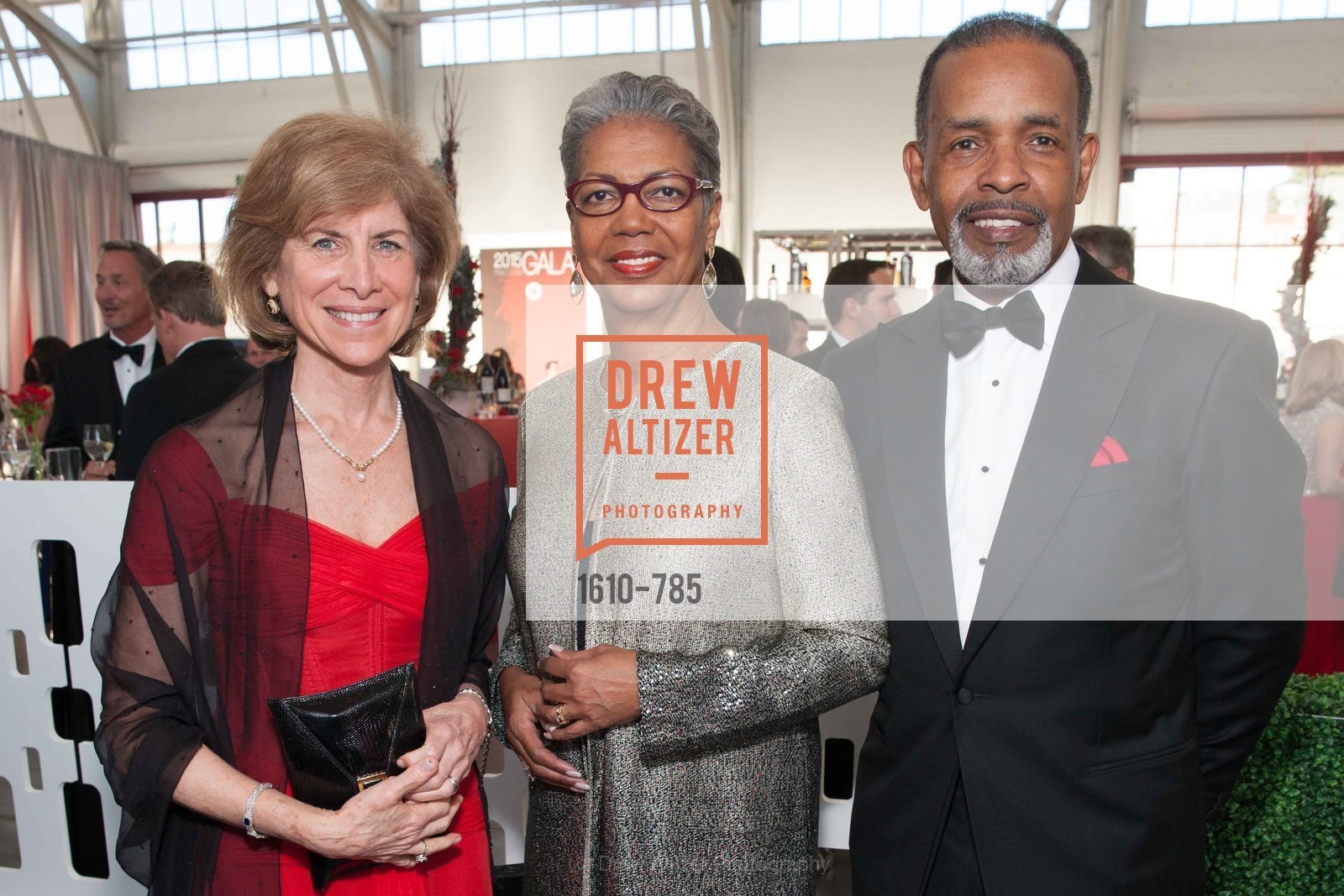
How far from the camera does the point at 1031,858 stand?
1266 millimetres

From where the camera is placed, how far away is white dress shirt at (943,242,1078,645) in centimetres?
130

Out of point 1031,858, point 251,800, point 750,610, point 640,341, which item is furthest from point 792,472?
point 251,800

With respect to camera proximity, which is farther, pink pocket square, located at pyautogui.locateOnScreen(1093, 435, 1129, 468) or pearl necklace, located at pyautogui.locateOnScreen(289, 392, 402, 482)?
pearl necklace, located at pyautogui.locateOnScreen(289, 392, 402, 482)

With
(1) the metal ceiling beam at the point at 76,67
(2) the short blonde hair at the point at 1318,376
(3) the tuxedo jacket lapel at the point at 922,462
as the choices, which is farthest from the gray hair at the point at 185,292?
(1) the metal ceiling beam at the point at 76,67

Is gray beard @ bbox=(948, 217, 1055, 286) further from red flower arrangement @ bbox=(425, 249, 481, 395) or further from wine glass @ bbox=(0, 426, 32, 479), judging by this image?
wine glass @ bbox=(0, 426, 32, 479)

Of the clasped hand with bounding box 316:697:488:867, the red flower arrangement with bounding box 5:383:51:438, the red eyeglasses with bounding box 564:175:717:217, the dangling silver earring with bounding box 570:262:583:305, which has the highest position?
the red eyeglasses with bounding box 564:175:717:217

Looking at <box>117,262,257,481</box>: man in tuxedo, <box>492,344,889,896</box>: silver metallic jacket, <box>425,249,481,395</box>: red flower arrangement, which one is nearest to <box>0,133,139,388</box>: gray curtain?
<box>425,249,481,395</box>: red flower arrangement

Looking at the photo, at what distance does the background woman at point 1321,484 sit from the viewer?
347 centimetres

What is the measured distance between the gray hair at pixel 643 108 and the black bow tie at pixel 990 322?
1.30ft

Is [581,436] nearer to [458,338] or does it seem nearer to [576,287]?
[576,287]

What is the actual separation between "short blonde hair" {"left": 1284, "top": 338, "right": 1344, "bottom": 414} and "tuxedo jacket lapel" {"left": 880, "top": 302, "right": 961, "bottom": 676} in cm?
349

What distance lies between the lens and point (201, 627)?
1.30 meters

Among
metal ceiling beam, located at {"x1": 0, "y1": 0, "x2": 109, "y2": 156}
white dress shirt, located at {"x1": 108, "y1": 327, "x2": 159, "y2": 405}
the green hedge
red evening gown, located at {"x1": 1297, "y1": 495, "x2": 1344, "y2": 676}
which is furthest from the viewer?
metal ceiling beam, located at {"x1": 0, "y1": 0, "x2": 109, "y2": 156}

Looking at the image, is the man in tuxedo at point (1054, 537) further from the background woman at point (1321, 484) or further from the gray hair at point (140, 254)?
the gray hair at point (140, 254)
